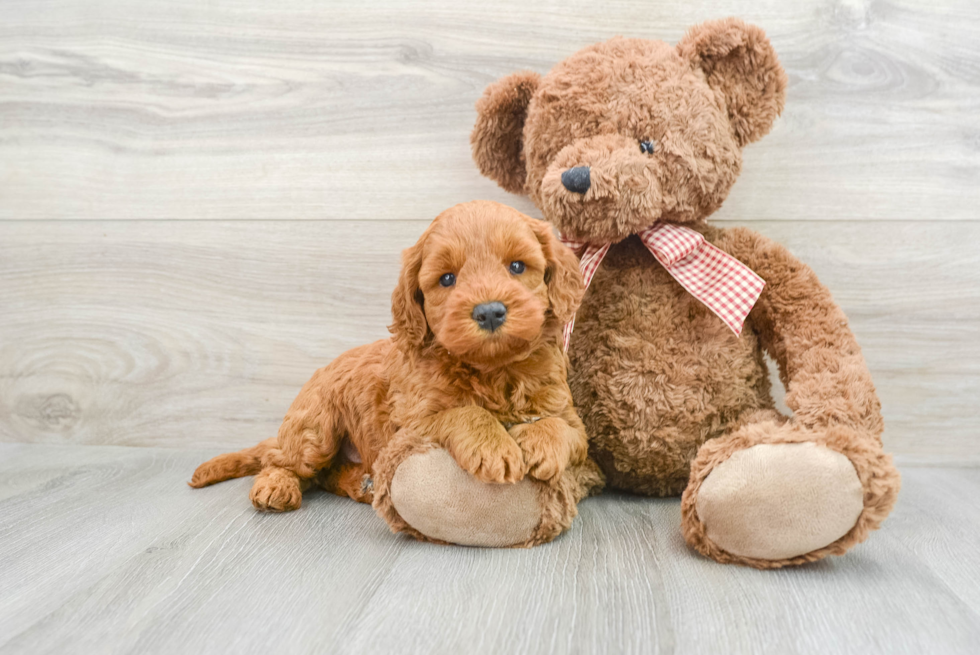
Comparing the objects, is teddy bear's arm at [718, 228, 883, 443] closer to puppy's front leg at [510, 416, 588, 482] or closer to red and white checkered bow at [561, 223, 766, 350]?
red and white checkered bow at [561, 223, 766, 350]

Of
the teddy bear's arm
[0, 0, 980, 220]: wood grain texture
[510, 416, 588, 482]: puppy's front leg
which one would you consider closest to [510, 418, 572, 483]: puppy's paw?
[510, 416, 588, 482]: puppy's front leg

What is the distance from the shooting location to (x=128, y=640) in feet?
2.10

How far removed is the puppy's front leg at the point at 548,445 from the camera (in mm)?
785

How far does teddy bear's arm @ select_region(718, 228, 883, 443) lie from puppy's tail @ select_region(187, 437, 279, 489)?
0.78m

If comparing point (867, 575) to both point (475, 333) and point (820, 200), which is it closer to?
point (475, 333)

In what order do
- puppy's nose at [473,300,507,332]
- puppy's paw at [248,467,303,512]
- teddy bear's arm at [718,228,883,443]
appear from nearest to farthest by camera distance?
puppy's nose at [473,300,507,332]
teddy bear's arm at [718,228,883,443]
puppy's paw at [248,467,303,512]

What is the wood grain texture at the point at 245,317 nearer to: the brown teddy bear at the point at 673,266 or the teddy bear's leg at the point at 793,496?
the brown teddy bear at the point at 673,266

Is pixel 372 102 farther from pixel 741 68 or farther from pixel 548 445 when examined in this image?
pixel 548 445

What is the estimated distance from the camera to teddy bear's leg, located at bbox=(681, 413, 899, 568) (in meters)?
0.71

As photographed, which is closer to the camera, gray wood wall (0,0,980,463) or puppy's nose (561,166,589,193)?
puppy's nose (561,166,589,193)

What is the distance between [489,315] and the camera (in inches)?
28.8

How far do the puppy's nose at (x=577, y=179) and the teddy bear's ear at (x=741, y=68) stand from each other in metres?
0.25

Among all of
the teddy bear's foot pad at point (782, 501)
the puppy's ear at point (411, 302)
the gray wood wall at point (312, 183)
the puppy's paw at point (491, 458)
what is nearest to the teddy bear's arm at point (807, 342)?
the teddy bear's foot pad at point (782, 501)

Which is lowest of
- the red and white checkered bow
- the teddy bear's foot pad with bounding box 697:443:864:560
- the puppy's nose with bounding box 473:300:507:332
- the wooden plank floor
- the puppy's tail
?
the puppy's tail
